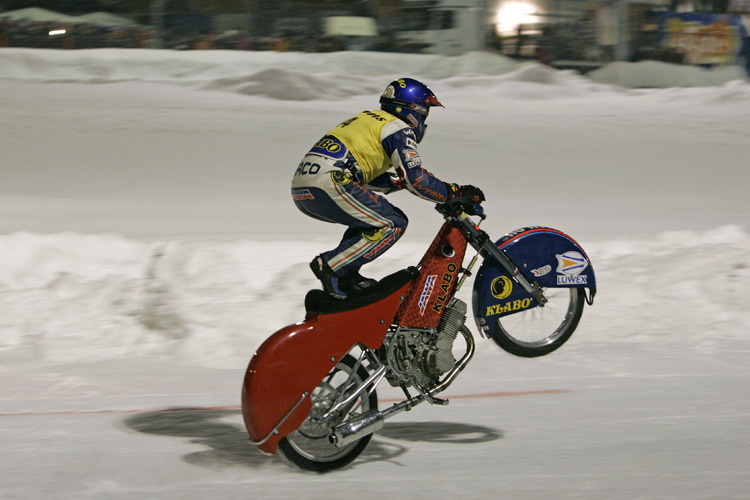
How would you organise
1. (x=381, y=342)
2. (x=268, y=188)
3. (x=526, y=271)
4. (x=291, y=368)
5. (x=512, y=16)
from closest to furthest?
(x=291, y=368)
(x=381, y=342)
(x=526, y=271)
(x=268, y=188)
(x=512, y=16)

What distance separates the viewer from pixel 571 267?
471 centimetres

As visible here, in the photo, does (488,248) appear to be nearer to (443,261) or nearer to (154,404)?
(443,261)

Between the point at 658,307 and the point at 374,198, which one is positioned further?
the point at 658,307

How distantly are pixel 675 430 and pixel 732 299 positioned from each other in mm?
2799

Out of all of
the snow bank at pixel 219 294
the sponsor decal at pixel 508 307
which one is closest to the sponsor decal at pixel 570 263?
the sponsor decal at pixel 508 307

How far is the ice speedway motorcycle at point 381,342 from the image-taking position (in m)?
3.88

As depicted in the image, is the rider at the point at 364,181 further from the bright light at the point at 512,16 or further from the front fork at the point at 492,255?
the bright light at the point at 512,16

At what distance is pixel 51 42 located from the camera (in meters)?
17.3

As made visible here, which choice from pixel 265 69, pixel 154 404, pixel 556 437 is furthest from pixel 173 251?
pixel 265 69

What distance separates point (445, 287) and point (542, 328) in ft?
3.46

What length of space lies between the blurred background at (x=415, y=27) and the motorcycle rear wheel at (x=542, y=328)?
13436 mm

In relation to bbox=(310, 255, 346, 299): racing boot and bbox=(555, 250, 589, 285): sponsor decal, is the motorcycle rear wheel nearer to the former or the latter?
bbox=(555, 250, 589, 285): sponsor decal

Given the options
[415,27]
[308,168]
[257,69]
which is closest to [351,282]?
[308,168]

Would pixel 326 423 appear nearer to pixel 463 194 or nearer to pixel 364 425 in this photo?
Result: pixel 364 425
